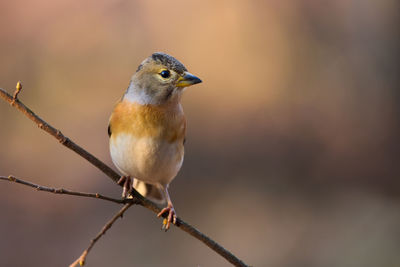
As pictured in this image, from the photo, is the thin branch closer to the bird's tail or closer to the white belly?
the white belly

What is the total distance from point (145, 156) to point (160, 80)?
490 millimetres

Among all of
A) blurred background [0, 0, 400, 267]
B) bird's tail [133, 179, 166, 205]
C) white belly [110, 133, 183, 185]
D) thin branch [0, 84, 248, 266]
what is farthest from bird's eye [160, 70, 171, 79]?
blurred background [0, 0, 400, 267]

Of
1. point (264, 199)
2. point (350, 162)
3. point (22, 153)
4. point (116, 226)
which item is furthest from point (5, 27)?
point (350, 162)

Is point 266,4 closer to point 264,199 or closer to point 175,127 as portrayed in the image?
point 264,199

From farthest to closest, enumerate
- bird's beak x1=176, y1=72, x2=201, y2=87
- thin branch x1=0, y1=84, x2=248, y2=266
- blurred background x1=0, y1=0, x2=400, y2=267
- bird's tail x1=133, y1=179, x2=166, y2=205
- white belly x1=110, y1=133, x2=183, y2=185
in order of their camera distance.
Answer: blurred background x1=0, y1=0, x2=400, y2=267 → bird's tail x1=133, y1=179, x2=166, y2=205 → white belly x1=110, y1=133, x2=183, y2=185 → bird's beak x1=176, y1=72, x2=201, y2=87 → thin branch x1=0, y1=84, x2=248, y2=266

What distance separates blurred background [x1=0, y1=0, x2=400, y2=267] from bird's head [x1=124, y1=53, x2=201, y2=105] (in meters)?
3.57

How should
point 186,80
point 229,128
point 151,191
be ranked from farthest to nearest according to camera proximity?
point 229,128
point 151,191
point 186,80

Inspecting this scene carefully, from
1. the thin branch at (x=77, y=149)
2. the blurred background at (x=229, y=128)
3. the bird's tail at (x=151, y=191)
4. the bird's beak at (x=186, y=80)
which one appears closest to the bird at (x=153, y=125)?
the bird's beak at (x=186, y=80)

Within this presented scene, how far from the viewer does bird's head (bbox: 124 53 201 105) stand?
3148 mm

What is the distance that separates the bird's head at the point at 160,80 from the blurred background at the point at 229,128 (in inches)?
141

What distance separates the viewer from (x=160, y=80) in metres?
3.21

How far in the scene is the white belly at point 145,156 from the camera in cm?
317

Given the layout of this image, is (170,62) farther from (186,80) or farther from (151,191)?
(151,191)

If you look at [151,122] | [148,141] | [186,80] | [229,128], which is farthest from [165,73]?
[229,128]
